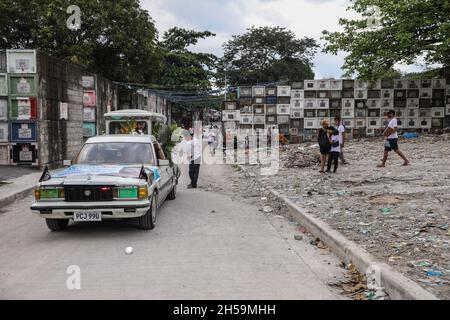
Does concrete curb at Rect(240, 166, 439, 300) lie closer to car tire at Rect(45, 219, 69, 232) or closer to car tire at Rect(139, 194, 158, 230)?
car tire at Rect(139, 194, 158, 230)

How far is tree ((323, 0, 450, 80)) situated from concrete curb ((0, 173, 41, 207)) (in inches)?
703

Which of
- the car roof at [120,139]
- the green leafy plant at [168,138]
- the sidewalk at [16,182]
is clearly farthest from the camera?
the green leafy plant at [168,138]

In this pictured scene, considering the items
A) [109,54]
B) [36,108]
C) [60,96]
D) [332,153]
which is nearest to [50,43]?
[109,54]

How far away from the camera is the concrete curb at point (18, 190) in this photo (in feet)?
36.1

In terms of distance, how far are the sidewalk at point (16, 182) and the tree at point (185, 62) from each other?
2716 centimetres

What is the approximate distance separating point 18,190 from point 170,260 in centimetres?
759

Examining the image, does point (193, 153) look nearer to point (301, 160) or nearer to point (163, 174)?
point (163, 174)

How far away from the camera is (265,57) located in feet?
207

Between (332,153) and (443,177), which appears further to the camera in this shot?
(332,153)

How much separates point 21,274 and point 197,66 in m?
44.1

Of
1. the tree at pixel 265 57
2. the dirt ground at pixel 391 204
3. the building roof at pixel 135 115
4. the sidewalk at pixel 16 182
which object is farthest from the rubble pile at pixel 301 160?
the tree at pixel 265 57

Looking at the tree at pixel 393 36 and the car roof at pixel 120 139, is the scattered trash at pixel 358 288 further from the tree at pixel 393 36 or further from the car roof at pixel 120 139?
the tree at pixel 393 36
